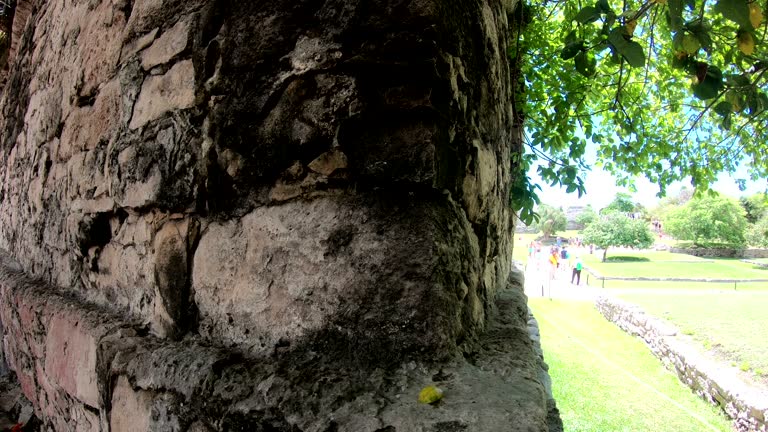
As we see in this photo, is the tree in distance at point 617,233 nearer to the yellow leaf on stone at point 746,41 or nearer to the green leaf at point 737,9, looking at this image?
the yellow leaf on stone at point 746,41

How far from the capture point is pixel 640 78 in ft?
15.9

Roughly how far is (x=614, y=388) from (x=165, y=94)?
9456 millimetres

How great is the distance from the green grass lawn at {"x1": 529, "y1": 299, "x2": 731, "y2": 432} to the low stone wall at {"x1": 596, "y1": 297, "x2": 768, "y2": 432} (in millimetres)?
199

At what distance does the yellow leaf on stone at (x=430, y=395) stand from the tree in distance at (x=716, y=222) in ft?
136

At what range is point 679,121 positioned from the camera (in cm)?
628

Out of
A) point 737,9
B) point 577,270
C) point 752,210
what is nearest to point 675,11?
point 737,9

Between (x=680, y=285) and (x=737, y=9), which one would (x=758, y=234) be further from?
(x=737, y=9)

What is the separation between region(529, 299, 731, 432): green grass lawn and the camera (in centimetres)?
730

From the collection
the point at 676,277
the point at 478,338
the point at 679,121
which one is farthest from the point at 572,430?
the point at 676,277

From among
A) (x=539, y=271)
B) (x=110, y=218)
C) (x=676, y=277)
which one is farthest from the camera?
(x=539, y=271)

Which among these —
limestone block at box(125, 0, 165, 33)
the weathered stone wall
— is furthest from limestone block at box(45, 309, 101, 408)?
limestone block at box(125, 0, 165, 33)

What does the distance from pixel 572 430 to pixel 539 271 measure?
66.7 feet

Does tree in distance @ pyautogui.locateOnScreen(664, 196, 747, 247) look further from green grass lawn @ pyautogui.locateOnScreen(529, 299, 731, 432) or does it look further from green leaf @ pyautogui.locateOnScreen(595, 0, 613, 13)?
green leaf @ pyautogui.locateOnScreen(595, 0, 613, 13)

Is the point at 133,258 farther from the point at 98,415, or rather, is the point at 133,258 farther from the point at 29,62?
the point at 29,62
